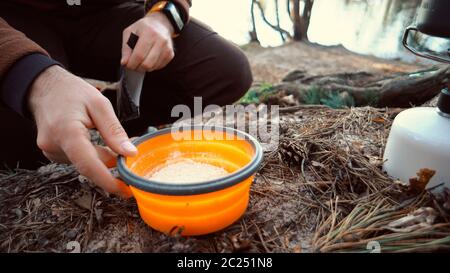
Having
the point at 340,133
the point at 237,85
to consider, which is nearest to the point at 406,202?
the point at 340,133

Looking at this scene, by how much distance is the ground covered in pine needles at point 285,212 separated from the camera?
40.6 inches

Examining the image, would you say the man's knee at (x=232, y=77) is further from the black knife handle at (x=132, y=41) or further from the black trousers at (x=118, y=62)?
the black knife handle at (x=132, y=41)

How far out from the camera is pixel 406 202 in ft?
3.72


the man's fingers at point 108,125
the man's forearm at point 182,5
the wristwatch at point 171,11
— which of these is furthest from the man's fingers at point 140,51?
the man's fingers at point 108,125

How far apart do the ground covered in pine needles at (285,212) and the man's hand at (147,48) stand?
1.92 feet

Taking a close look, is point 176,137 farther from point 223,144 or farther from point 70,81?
point 70,81

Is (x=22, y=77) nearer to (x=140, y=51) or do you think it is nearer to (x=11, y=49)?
(x=11, y=49)

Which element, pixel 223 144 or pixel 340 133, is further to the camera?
pixel 340 133

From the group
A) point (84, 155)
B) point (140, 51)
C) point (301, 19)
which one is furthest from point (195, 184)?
point (301, 19)

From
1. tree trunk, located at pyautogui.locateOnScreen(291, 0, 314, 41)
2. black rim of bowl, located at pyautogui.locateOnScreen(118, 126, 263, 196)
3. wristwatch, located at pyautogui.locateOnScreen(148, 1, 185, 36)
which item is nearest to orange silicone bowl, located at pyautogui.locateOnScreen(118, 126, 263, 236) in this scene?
black rim of bowl, located at pyautogui.locateOnScreen(118, 126, 263, 196)

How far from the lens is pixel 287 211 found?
4.00 feet

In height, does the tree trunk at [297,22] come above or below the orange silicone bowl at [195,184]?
below
